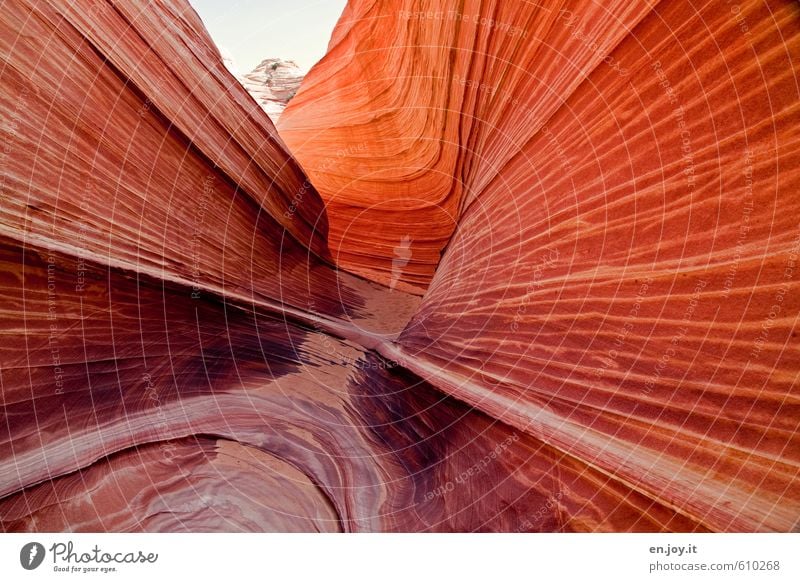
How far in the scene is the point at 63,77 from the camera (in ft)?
2.10

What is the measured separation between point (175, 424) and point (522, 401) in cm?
49

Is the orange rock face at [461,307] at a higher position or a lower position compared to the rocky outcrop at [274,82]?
lower

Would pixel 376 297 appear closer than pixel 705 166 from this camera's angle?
No

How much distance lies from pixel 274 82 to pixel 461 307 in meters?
1.33

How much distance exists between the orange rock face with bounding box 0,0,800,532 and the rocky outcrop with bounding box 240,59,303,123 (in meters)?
0.88

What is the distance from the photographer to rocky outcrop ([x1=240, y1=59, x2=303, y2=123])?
5.54 feet

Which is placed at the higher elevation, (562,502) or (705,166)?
(705,166)

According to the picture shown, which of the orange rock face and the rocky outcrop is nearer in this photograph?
the orange rock face

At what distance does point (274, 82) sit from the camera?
1.76 meters

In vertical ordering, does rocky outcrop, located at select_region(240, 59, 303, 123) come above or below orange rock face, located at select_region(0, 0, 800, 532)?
above

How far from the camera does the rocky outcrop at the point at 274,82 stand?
169cm

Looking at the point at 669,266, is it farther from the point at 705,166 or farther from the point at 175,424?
the point at 175,424

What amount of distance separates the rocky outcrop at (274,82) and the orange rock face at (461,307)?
2.87 feet
